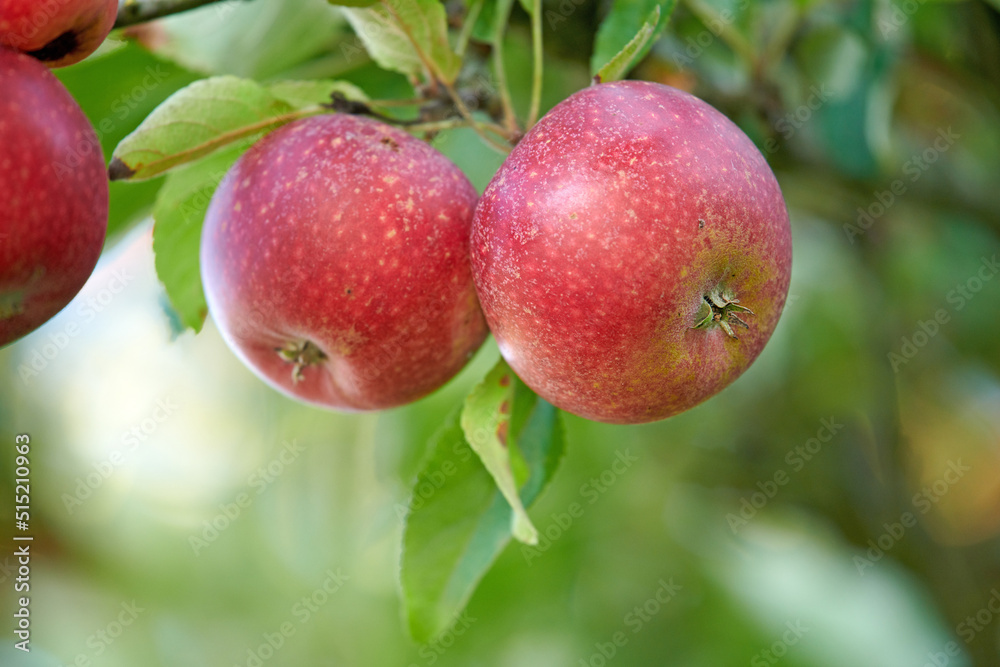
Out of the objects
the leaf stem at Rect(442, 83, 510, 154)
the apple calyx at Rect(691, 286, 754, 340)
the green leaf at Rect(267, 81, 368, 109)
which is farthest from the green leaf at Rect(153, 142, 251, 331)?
the apple calyx at Rect(691, 286, 754, 340)

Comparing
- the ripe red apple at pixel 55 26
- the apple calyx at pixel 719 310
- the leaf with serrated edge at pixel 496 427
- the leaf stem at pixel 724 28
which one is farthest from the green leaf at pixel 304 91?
the leaf stem at pixel 724 28

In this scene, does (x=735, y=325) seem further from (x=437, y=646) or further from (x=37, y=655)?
(x=37, y=655)

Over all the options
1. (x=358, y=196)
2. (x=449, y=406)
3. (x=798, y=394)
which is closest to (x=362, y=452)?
(x=449, y=406)

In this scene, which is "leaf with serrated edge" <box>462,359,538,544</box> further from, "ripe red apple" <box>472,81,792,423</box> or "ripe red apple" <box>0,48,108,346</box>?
"ripe red apple" <box>0,48,108,346</box>

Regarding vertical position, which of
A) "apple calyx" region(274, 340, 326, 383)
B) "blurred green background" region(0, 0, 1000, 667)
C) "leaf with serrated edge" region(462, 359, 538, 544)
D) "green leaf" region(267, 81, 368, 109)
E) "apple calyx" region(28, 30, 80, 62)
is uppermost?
"apple calyx" region(28, 30, 80, 62)

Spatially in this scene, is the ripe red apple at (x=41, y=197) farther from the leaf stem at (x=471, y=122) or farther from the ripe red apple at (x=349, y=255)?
the leaf stem at (x=471, y=122)

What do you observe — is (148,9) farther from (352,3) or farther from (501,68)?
(501,68)
